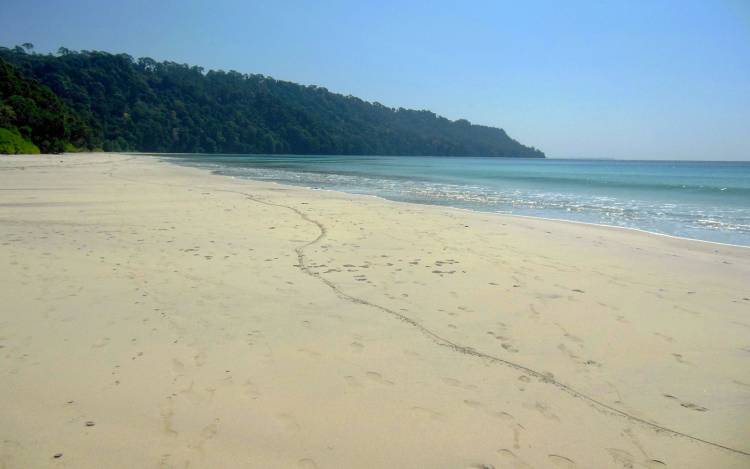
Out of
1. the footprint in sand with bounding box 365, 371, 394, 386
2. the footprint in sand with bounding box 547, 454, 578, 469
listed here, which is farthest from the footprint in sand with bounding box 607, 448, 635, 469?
the footprint in sand with bounding box 365, 371, 394, 386

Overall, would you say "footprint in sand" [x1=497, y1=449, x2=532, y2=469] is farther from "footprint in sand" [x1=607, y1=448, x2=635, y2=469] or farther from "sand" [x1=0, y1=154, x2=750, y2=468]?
"footprint in sand" [x1=607, y1=448, x2=635, y2=469]

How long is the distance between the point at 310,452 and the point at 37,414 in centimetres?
177

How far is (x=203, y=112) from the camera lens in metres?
128

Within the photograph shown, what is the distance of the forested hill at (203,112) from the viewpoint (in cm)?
9938

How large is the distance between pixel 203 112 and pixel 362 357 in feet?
450

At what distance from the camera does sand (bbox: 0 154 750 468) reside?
9.22 feet

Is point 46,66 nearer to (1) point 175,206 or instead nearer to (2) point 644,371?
(1) point 175,206

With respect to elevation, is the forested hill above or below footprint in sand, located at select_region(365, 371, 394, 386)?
above

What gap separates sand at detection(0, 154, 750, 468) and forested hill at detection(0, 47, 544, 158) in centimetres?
7310

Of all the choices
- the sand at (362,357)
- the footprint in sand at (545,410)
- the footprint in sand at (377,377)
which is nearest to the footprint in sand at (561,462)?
the sand at (362,357)

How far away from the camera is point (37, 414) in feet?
9.65

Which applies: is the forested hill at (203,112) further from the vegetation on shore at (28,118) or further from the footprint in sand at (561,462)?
the footprint in sand at (561,462)

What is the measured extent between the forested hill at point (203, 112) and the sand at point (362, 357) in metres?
Result: 73.1

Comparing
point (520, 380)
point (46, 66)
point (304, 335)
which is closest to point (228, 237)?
point (304, 335)
